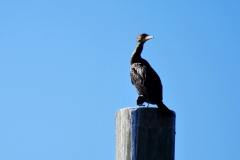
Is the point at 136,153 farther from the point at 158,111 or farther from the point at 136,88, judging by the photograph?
the point at 136,88

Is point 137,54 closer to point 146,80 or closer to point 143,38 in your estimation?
point 143,38

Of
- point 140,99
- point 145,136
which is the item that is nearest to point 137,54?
point 140,99

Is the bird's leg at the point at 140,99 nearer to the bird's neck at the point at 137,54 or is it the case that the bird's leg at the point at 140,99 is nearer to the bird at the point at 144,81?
the bird at the point at 144,81

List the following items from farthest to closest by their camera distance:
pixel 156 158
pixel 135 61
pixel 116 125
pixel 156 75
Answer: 1. pixel 135 61
2. pixel 156 75
3. pixel 116 125
4. pixel 156 158

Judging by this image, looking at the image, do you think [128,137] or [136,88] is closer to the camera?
[128,137]

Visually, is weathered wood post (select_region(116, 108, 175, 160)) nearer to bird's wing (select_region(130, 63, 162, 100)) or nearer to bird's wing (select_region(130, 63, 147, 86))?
bird's wing (select_region(130, 63, 162, 100))

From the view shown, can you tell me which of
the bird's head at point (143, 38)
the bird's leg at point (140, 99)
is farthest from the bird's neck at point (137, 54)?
the bird's leg at point (140, 99)

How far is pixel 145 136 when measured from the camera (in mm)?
3592

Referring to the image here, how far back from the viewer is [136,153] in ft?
11.8

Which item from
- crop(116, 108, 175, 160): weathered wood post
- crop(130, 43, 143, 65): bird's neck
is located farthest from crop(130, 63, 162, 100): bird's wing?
crop(116, 108, 175, 160): weathered wood post

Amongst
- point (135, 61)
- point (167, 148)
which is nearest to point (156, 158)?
point (167, 148)

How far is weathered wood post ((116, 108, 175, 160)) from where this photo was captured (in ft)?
11.7

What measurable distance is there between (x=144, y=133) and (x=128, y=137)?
13 cm

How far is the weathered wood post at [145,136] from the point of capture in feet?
11.7
